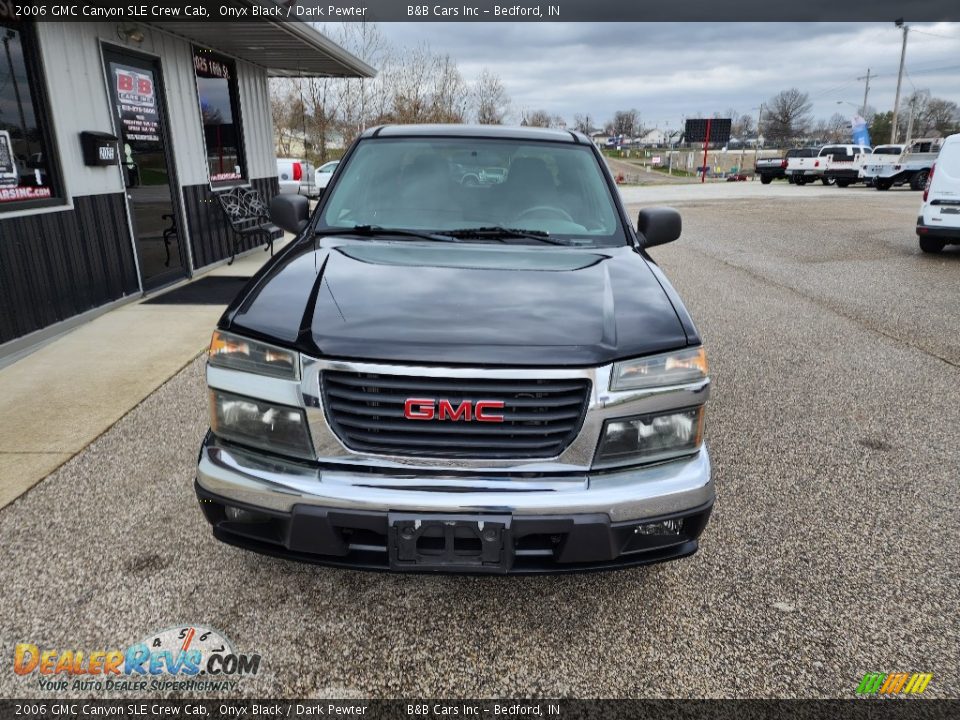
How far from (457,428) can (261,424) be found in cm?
67

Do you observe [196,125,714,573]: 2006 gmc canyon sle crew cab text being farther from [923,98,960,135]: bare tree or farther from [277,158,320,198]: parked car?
[923,98,960,135]: bare tree

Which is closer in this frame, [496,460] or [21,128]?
[496,460]

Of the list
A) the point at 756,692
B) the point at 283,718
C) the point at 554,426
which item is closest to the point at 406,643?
the point at 283,718

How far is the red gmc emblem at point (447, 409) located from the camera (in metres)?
2.10

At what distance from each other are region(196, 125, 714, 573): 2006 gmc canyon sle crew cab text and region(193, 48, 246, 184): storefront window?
811 centimetres

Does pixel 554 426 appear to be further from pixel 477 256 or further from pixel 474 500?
pixel 477 256

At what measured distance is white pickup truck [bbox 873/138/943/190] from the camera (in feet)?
94.9

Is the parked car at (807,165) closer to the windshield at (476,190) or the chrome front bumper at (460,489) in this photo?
the windshield at (476,190)

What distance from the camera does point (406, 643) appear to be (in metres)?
2.36

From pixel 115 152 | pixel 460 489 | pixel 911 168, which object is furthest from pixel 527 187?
pixel 911 168

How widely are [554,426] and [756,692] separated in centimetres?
108

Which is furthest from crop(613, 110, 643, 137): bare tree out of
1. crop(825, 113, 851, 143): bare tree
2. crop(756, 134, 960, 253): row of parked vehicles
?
crop(756, 134, 960, 253): row of parked vehicles

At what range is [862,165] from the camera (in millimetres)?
31453

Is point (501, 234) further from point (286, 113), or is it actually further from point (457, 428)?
point (286, 113)
